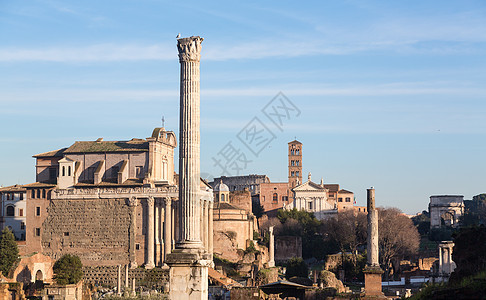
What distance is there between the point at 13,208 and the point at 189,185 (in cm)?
4862

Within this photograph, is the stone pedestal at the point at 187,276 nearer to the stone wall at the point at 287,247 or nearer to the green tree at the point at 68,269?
the green tree at the point at 68,269

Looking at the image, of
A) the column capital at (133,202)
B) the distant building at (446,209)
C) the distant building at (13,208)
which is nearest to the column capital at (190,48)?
the column capital at (133,202)

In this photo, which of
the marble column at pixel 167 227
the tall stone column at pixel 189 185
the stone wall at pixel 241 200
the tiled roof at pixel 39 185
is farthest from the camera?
the stone wall at pixel 241 200

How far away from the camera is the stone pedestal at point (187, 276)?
2153 cm

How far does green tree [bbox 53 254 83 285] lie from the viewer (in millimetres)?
56156

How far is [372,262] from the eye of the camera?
3988 cm

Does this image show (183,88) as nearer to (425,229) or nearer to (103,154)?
(103,154)

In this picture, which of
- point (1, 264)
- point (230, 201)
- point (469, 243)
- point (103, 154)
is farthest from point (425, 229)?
point (469, 243)

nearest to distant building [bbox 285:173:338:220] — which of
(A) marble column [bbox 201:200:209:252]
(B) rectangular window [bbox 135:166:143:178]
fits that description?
(A) marble column [bbox 201:200:209:252]

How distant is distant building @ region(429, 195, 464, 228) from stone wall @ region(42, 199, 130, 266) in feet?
181

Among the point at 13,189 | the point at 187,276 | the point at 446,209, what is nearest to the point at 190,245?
the point at 187,276

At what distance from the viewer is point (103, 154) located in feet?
213

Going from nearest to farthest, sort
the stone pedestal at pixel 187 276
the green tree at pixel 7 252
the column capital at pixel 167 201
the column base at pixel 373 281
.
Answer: the stone pedestal at pixel 187 276
the column base at pixel 373 281
the green tree at pixel 7 252
the column capital at pixel 167 201

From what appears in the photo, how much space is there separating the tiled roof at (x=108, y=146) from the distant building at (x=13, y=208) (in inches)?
248
